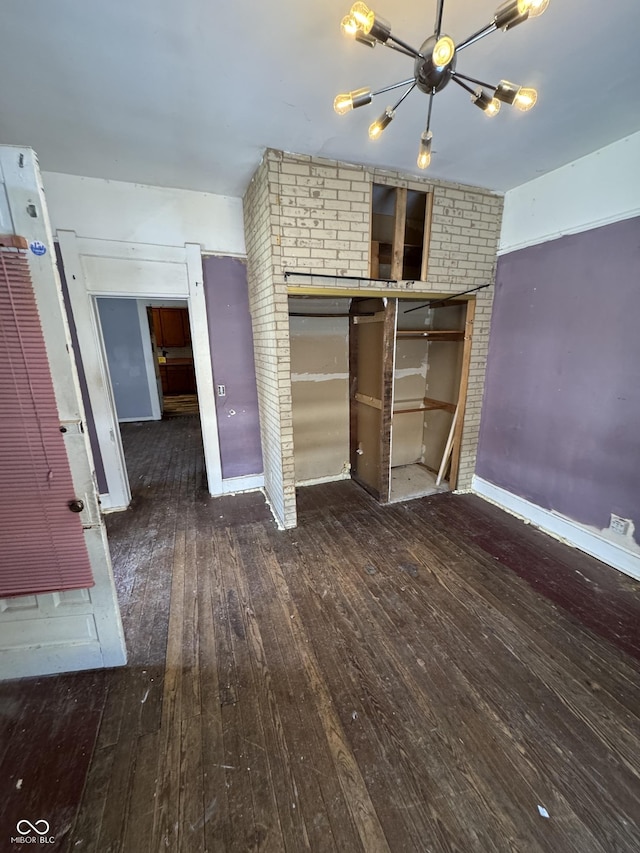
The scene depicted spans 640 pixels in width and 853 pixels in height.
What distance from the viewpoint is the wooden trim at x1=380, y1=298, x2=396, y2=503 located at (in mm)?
3062

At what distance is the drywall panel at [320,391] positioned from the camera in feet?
11.9

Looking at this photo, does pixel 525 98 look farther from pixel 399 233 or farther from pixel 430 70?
pixel 399 233

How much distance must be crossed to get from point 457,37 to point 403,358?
268 centimetres

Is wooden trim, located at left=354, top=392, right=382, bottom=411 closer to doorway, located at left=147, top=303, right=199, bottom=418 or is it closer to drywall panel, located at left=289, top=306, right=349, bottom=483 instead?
drywall panel, located at left=289, top=306, right=349, bottom=483

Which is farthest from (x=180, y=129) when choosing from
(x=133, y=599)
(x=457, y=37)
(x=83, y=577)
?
(x=133, y=599)

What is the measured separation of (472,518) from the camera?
10.4 ft

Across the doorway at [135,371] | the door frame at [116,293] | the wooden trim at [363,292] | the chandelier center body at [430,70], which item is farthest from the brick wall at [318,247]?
the doorway at [135,371]

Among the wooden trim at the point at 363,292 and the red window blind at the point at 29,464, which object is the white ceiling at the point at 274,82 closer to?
the wooden trim at the point at 363,292

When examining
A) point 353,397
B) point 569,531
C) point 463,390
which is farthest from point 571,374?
point 353,397

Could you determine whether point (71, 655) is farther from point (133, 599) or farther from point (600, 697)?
point (600, 697)

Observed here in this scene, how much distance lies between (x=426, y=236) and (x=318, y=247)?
3.51ft

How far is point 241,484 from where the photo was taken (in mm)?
3820

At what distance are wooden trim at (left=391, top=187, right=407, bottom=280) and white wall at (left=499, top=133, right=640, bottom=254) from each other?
42.7 inches

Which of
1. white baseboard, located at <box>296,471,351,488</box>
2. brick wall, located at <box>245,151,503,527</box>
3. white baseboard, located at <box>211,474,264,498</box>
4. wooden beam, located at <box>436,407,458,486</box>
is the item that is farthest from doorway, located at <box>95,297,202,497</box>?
wooden beam, located at <box>436,407,458,486</box>
